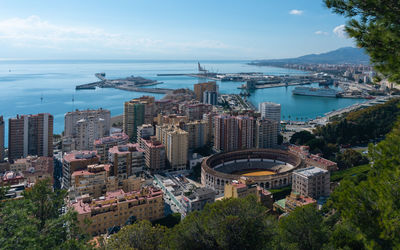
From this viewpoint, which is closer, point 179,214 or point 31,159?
point 179,214

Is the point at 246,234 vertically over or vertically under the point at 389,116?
under

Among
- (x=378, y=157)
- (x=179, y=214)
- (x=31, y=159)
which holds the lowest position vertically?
(x=179, y=214)

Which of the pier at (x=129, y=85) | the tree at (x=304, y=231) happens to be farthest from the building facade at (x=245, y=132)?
the pier at (x=129, y=85)

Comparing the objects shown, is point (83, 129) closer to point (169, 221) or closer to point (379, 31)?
point (169, 221)

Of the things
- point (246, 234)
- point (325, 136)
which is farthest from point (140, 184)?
point (325, 136)

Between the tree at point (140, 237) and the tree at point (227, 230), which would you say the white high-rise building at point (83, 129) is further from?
the tree at point (227, 230)

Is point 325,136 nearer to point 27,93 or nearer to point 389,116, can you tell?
point 389,116
